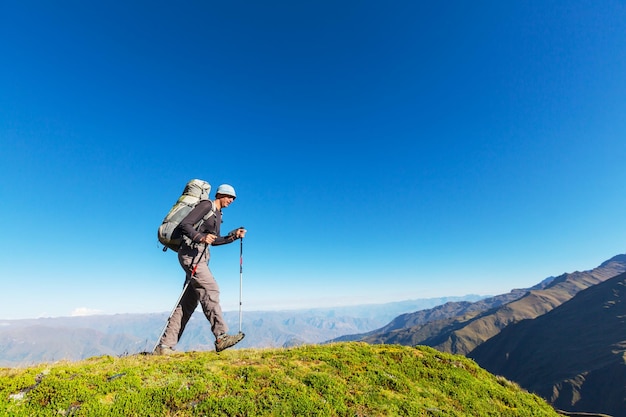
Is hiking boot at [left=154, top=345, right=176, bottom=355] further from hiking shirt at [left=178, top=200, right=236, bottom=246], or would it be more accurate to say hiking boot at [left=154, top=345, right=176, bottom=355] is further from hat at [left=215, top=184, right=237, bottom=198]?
hat at [left=215, top=184, right=237, bottom=198]

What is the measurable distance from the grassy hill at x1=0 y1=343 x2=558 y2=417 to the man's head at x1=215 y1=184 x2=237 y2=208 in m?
4.67

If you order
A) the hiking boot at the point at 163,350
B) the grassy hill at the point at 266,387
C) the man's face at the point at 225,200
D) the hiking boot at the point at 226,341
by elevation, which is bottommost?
the grassy hill at the point at 266,387

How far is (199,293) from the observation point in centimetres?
920

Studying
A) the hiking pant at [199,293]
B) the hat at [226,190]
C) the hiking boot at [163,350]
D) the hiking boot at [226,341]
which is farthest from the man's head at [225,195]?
the hiking boot at [163,350]

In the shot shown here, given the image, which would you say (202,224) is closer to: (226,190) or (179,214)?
(179,214)

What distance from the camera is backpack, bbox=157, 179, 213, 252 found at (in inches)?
345

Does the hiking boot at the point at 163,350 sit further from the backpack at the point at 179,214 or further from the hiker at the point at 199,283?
the backpack at the point at 179,214

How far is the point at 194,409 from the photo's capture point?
574 cm

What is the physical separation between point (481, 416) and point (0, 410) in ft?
33.5

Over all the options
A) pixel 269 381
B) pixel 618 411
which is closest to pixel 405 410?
pixel 269 381

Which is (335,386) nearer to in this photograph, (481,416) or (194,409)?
(194,409)

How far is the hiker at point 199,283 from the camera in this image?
8906mm

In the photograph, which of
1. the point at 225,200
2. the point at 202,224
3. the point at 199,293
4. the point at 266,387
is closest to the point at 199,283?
the point at 199,293

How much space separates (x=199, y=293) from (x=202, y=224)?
2.07m
